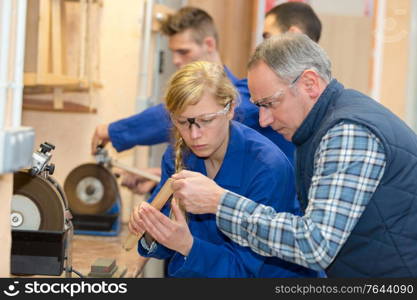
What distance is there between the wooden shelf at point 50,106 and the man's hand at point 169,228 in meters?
1.91

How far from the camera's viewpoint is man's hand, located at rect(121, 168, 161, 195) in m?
3.74

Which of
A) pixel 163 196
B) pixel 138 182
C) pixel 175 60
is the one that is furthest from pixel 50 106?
pixel 163 196

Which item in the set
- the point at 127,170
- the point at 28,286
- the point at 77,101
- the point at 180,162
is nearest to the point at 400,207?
the point at 180,162

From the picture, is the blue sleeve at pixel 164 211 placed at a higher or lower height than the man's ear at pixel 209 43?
lower

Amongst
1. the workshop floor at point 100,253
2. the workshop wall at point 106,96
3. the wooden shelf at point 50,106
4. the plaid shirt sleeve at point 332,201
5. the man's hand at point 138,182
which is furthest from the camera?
the workshop wall at point 106,96

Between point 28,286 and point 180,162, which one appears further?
point 180,162

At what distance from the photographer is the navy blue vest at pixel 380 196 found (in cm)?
184

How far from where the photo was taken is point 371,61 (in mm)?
4586

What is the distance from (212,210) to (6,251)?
1.70 feet

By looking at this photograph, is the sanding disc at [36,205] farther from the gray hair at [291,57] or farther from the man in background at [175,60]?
the man in background at [175,60]

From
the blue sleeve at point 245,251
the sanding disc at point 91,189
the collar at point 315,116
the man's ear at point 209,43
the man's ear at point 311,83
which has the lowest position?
the sanding disc at point 91,189

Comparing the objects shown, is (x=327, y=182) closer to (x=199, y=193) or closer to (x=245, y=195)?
(x=199, y=193)

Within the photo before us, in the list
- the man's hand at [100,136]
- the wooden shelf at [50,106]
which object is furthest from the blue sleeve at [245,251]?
the wooden shelf at [50,106]

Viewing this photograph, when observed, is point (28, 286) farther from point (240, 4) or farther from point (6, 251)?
point (240, 4)
